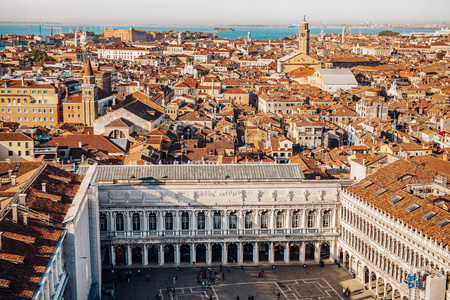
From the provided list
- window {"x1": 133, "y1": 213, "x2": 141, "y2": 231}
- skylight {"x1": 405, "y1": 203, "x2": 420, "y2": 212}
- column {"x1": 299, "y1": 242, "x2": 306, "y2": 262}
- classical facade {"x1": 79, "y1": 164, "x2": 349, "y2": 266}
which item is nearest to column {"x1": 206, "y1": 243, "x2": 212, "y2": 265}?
classical facade {"x1": 79, "y1": 164, "x2": 349, "y2": 266}

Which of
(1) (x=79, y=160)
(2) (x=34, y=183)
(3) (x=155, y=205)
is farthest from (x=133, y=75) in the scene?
(2) (x=34, y=183)

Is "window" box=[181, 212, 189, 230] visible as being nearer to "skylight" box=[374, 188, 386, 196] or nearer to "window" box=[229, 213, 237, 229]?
"window" box=[229, 213, 237, 229]

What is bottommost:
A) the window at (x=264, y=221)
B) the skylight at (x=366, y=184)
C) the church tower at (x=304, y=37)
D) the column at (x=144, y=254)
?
the column at (x=144, y=254)

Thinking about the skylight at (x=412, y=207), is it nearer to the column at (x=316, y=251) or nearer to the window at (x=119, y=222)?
the column at (x=316, y=251)

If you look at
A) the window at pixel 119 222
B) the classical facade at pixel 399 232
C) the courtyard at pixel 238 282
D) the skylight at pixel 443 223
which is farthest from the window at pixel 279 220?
the skylight at pixel 443 223

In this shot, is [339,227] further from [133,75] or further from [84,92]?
[133,75]

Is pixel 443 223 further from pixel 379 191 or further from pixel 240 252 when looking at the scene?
pixel 240 252
